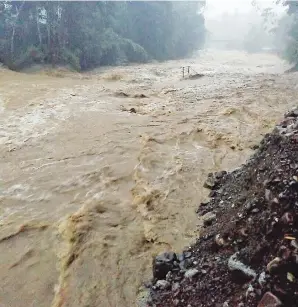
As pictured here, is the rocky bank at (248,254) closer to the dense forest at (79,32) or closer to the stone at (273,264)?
the stone at (273,264)

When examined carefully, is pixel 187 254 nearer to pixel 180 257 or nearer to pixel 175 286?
pixel 180 257

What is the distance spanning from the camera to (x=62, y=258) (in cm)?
395

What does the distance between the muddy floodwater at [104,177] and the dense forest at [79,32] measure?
7.15 metres

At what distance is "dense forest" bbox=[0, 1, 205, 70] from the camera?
17.9 m

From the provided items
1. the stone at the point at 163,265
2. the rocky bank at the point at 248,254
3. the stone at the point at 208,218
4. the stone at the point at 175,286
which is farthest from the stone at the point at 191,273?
the stone at the point at 208,218

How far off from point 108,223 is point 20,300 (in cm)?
140

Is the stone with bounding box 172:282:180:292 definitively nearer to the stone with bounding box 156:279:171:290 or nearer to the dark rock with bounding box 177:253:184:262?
the stone with bounding box 156:279:171:290

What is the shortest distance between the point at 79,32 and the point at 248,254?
1871 cm

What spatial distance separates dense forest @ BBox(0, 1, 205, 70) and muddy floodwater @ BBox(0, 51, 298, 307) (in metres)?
7.15

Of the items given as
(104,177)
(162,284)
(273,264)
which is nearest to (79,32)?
(104,177)

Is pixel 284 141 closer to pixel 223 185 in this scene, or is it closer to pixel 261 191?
pixel 261 191

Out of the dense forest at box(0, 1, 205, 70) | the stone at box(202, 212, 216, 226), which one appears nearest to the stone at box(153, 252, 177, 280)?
the stone at box(202, 212, 216, 226)

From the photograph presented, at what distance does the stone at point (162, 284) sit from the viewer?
336 cm

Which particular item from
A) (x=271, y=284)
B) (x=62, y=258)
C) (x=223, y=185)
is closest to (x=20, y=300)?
(x=62, y=258)
